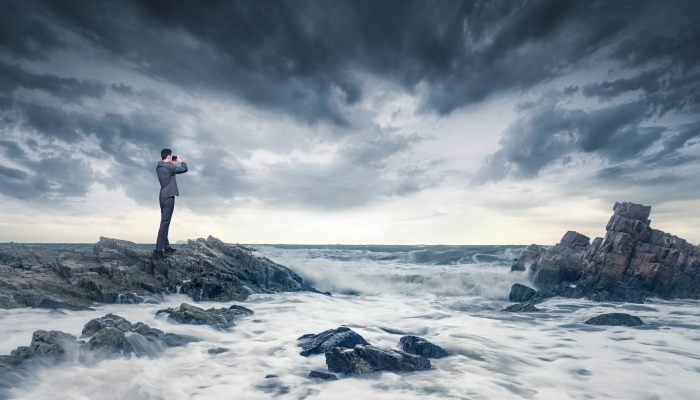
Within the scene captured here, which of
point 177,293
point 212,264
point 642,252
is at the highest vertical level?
point 642,252

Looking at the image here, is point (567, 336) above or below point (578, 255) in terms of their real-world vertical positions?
below

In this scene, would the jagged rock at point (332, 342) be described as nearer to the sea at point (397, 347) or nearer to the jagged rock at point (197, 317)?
the sea at point (397, 347)

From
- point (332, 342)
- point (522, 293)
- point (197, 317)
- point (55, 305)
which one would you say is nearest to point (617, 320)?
point (522, 293)

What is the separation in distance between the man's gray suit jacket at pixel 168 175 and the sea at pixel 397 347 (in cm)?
306

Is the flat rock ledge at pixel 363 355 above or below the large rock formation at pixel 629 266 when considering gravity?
below

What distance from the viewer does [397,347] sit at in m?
7.46

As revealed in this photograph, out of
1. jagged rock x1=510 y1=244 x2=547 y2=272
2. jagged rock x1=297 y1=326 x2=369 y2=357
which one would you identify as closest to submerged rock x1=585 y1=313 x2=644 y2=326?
jagged rock x1=297 y1=326 x2=369 y2=357

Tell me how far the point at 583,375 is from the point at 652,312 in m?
8.46

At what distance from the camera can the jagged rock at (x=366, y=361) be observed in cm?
554

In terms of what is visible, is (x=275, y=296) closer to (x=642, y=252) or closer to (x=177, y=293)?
(x=177, y=293)

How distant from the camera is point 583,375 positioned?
6.16m

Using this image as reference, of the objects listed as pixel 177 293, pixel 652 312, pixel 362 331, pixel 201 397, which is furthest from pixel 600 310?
pixel 177 293

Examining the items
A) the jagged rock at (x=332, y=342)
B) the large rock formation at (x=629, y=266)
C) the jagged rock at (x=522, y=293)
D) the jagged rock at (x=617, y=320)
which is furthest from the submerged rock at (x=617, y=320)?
the jagged rock at (x=332, y=342)

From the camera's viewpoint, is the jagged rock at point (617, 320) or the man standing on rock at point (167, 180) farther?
the jagged rock at point (617, 320)
